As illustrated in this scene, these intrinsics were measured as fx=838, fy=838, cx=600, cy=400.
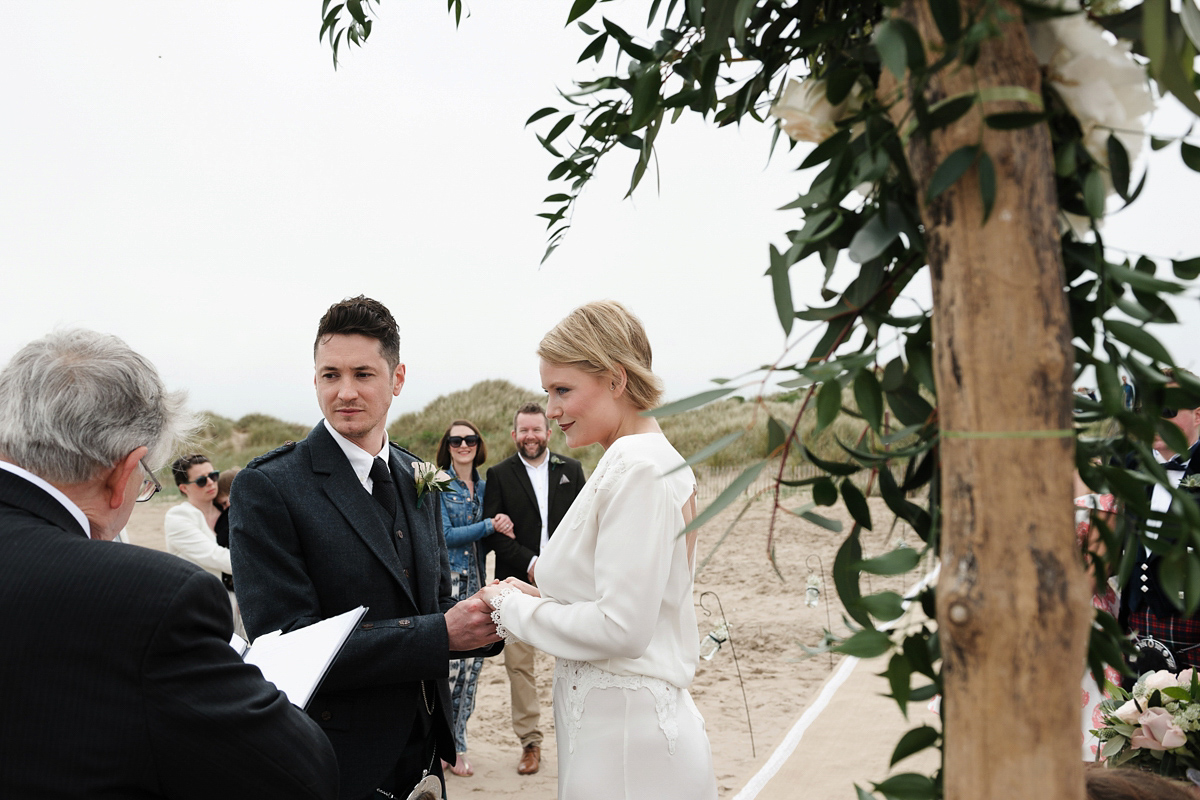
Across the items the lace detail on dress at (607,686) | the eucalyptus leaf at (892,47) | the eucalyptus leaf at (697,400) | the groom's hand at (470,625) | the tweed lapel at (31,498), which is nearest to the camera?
the eucalyptus leaf at (892,47)

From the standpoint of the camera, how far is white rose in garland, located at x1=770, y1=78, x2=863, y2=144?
0.84 meters

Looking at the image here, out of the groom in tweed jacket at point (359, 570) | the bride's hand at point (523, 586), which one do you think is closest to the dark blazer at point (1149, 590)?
the bride's hand at point (523, 586)

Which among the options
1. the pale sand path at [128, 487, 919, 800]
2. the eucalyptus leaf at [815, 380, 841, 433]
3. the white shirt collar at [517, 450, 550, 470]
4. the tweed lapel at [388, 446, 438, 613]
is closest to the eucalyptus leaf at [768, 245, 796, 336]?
the eucalyptus leaf at [815, 380, 841, 433]

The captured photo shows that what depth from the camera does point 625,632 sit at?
212 cm

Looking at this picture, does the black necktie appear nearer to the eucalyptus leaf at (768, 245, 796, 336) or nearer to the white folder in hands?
the white folder in hands

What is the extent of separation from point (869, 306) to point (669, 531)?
1455 mm

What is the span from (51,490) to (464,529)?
4443 mm

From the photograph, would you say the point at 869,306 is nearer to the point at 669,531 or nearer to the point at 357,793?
A: the point at 669,531

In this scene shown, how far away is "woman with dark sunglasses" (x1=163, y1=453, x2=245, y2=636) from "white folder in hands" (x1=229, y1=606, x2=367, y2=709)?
386 centimetres

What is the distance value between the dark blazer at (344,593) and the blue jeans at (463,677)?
268 cm

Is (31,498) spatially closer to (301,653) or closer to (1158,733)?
(301,653)

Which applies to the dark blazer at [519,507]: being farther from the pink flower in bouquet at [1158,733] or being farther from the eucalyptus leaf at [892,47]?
the eucalyptus leaf at [892,47]

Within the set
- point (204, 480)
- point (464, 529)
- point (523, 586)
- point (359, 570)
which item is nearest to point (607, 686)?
point (523, 586)

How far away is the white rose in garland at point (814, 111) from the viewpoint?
837 millimetres
